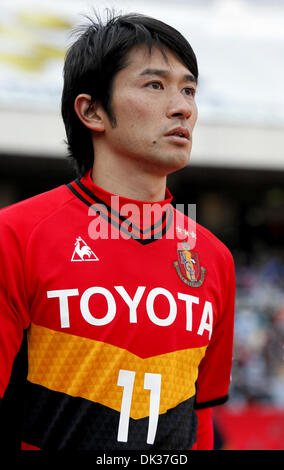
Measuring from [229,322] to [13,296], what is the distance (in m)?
0.77

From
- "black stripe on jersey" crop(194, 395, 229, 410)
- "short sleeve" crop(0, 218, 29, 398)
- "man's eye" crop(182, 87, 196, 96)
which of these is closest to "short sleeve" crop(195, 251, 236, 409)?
"black stripe on jersey" crop(194, 395, 229, 410)

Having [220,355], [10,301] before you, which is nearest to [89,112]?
[10,301]

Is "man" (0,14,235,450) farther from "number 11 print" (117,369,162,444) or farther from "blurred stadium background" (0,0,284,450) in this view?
"blurred stadium background" (0,0,284,450)

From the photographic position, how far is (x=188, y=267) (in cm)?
180

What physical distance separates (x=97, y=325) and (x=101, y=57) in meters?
0.83

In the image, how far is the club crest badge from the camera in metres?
1.77

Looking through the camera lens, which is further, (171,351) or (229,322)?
(229,322)

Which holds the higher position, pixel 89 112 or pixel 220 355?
pixel 89 112

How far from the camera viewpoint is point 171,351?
165cm

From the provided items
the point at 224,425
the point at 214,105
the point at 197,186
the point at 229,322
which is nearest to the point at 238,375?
the point at 224,425

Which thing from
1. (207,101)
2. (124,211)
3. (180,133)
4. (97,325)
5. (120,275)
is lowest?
(207,101)

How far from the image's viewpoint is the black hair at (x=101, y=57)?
70.3 inches

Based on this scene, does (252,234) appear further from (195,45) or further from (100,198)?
(100,198)
